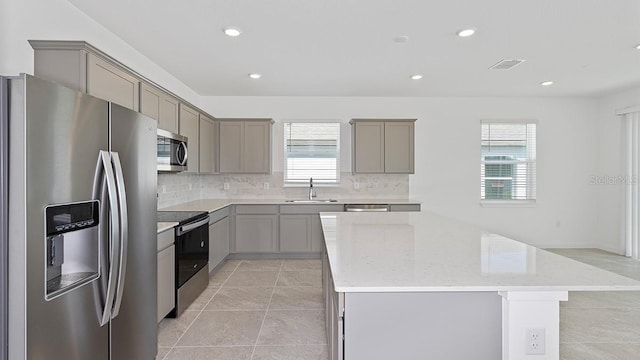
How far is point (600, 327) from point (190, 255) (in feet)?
12.0

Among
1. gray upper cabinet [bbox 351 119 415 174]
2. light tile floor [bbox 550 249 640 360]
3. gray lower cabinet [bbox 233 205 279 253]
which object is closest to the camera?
light tile floor [bbox 550 249 640 360]

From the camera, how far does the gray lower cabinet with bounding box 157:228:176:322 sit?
263 centimetres

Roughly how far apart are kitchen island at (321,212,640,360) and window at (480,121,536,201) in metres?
4.46

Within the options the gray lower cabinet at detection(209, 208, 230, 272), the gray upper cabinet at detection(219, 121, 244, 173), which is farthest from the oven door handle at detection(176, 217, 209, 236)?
the gray upper cabinet at detection(219, 121, 244, 173)

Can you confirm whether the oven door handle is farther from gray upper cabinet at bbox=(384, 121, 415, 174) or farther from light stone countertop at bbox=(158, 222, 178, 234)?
gray upper cabinet at bbox=(384, 121, 415, 174)

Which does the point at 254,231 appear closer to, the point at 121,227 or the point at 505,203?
the point at 121,227

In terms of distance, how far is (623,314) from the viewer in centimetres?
306

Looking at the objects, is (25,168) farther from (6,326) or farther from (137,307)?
(137,307)

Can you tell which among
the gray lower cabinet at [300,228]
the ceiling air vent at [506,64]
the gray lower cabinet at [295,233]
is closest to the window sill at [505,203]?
the ceiling air vent at [506,64]

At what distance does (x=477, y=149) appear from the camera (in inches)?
217

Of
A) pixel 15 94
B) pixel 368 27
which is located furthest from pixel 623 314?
pixel 15 94

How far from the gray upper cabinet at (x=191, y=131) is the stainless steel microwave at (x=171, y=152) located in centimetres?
25

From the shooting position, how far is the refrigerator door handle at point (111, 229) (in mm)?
1590

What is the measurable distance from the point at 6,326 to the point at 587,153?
7150 mm
